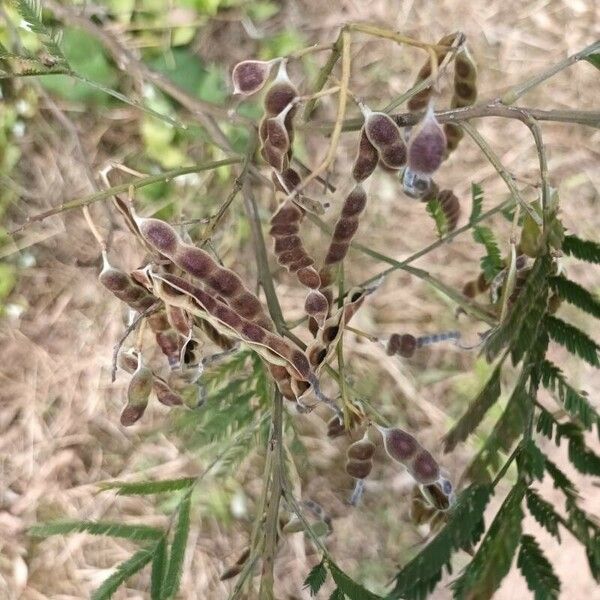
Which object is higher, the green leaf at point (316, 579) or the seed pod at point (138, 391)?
the seed pod at point (138, 391)

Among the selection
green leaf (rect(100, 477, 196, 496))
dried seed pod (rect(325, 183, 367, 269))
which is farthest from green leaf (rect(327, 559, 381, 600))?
dried seed pod (rect(325, 183, 367, 269))

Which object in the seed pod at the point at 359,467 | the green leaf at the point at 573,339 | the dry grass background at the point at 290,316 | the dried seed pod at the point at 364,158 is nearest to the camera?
the dried seed pod at the point at 364,158

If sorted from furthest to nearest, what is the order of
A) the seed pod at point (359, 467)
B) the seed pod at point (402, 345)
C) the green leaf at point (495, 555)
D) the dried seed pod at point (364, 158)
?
1. the seed pod at point (402, 345)
2. the seed pod at point (359, 467)
3. the dried seed pod at point (364, 158)
4. the green leaf at point (495, 555)

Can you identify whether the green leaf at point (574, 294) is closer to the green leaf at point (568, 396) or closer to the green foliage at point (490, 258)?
the green leaf at point (568, 396)

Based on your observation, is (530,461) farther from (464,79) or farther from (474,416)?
(464,79)

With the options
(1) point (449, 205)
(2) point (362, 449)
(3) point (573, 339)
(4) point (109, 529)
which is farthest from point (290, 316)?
(3) point (573, 339)

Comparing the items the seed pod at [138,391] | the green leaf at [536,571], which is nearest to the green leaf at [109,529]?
the seed pod at [138,391]
